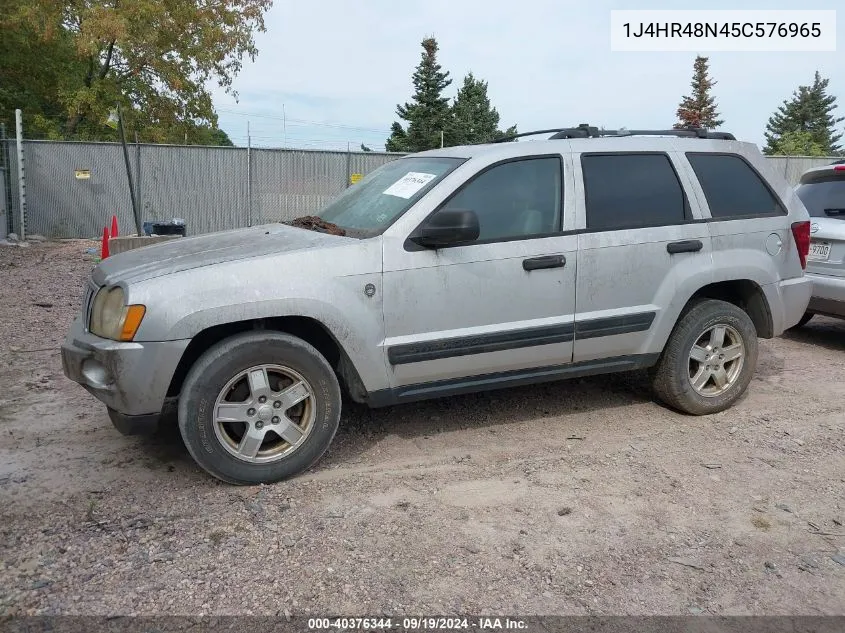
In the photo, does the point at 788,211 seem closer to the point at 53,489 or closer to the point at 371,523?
the point at 371,523

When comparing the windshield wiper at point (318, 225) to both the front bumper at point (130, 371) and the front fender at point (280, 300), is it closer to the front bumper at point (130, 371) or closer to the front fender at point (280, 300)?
the front fender at point (280, 300)

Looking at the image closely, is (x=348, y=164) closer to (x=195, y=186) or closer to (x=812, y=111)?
(x=195, y=186)

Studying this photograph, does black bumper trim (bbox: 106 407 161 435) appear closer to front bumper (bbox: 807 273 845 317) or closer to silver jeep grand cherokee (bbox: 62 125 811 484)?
silver jeep grand cherokee (bbox: 62 125 811 484)

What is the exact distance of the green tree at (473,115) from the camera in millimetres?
51344

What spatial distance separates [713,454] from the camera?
4.15 metres

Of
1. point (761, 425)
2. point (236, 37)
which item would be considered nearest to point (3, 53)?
point (236, 37)

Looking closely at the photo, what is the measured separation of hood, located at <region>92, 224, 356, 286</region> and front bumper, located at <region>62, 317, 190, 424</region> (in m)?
0.34

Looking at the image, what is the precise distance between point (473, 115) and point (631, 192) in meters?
52.6

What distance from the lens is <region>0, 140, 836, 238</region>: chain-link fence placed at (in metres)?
16.8

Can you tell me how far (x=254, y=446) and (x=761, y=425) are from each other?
3.27 meters

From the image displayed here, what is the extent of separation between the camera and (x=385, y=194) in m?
4.29

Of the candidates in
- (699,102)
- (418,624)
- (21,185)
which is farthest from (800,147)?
(418,624)

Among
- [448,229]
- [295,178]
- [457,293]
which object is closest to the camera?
[448,229]

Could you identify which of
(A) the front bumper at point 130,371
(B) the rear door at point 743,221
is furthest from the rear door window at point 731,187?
(A) the front bumper at point 130,371
